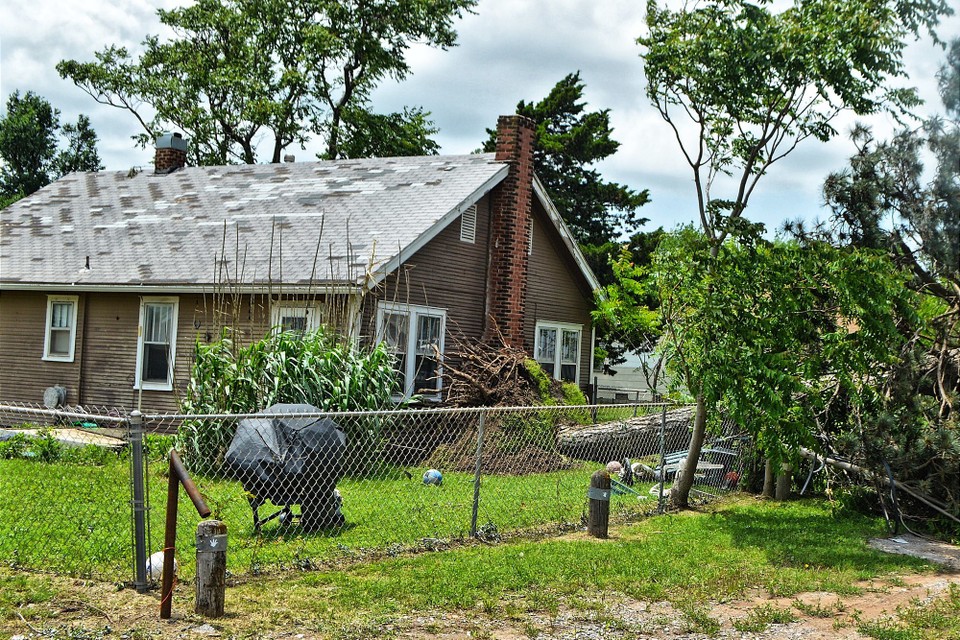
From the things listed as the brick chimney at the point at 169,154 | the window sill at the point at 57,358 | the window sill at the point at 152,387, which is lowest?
the window sill at the point at 152,387

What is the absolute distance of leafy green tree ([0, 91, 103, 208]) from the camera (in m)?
39.4

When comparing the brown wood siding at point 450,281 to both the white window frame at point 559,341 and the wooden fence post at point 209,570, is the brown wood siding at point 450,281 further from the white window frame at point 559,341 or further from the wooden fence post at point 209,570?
the wooden fence post at point 209,570

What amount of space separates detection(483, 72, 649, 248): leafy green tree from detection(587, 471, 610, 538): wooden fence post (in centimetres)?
2549

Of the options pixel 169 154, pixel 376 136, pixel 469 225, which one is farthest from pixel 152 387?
pixel 376 136

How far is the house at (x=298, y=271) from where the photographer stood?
52.6 ft

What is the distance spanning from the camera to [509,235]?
1878cm

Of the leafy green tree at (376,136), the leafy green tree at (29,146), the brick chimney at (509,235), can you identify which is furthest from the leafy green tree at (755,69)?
the leafy green tree at (29,146)

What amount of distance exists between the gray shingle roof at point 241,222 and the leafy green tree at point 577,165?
14.6 m

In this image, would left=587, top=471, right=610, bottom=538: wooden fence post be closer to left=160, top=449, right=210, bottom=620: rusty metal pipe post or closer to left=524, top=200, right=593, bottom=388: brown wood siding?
left=160, top=449, right=210, bottom=620: rusty metal pipe post

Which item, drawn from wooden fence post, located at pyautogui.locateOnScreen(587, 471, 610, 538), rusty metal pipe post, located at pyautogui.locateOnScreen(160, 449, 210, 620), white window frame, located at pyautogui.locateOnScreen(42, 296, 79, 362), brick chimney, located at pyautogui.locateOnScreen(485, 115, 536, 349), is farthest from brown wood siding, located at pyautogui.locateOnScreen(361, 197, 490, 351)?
rusty metal pipe post, located at pyautogui.locateOnScreen(160, 449, 210, 620)

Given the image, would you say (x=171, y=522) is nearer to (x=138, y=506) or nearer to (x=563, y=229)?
(x=138, y=506)

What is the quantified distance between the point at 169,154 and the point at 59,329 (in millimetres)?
6877

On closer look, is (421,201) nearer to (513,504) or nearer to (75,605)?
(513,504)

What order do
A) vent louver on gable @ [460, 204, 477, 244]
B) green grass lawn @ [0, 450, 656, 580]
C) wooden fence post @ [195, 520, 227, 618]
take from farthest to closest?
vent louver on gable @ [460, 204, 477, 244] → green grass lawn @ [0, 450, 656, 580] → wooden fence post @ [195, 520, 227, 618]
